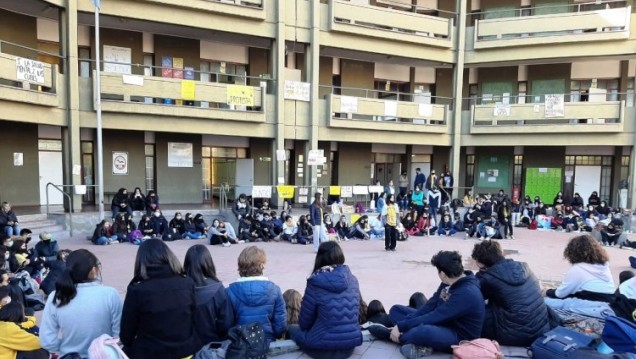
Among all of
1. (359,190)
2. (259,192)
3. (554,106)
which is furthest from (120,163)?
(554,106)

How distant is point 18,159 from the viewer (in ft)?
51.8

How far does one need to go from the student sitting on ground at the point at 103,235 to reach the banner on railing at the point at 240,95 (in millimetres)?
6748

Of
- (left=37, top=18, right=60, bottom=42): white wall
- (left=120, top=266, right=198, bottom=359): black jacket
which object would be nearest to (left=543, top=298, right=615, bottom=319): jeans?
(left=120, top=266, right=198, bottom=359): black jacket

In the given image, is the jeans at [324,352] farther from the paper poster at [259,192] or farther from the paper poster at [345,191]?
the paper poster at [345,191]

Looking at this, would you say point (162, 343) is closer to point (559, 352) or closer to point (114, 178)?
point (559, 352)

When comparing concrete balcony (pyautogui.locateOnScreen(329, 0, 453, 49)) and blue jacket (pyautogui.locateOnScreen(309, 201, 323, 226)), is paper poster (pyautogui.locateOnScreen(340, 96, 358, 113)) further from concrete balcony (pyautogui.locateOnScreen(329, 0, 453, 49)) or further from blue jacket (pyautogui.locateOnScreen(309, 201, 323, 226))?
blue jacket (pyautogui.locateOnScreen(309, 201, 323, 226))

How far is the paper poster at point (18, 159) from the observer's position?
15.7 meters

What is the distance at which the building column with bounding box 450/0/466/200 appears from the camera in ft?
71.6

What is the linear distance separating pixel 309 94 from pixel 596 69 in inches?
623

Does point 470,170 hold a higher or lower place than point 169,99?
lower

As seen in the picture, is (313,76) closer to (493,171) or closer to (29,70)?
(29,70)

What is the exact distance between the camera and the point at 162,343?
11.1ft

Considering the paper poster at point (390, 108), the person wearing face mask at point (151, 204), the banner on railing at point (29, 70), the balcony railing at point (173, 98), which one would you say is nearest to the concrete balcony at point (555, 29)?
the paper poster at point (390, 108)

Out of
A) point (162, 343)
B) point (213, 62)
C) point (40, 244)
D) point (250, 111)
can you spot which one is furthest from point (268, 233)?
point (162, 343)
